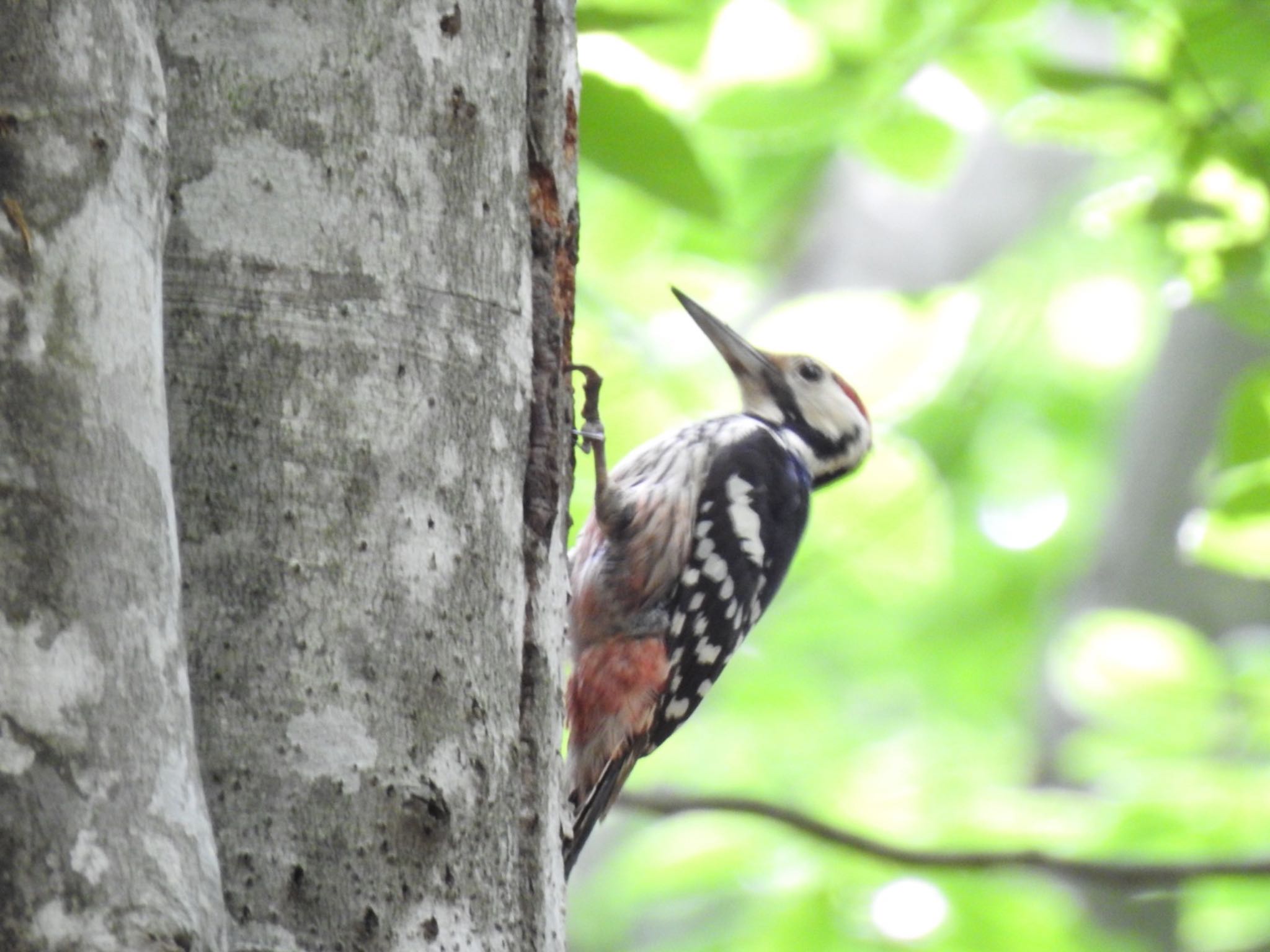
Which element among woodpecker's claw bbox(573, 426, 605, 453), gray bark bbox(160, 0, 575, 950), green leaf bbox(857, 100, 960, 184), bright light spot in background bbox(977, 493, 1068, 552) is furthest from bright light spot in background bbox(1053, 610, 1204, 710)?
gray bark bbox(160, 0, 575, 950)

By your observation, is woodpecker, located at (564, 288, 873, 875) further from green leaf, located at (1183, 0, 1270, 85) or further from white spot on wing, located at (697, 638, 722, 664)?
green leaf, located at (1183, 0, 1270, 85)

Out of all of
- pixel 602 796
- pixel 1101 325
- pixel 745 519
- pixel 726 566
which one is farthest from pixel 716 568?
pixel 1101 325

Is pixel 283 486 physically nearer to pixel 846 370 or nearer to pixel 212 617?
pixel 212 617

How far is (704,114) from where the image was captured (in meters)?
3.11

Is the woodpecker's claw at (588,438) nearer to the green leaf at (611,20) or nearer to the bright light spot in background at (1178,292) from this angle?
the green leaf at (611,20)

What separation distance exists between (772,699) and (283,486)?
4.99 m

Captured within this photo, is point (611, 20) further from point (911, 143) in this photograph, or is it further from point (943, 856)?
point (943, 856)

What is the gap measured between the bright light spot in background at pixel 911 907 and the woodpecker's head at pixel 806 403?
3.53 ft

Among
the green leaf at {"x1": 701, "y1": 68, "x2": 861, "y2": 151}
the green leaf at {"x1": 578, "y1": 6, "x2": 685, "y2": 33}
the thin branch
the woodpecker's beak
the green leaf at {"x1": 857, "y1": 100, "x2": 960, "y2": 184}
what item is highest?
the woodpecker's beak

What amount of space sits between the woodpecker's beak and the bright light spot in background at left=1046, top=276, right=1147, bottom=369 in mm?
2938

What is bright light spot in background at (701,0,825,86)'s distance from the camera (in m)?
3.37

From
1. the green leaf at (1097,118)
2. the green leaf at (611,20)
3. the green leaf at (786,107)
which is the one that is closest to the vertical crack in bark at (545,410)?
the green leaf at (611,20)

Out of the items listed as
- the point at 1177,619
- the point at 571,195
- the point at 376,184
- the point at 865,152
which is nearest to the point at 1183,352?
the point at 1177,619

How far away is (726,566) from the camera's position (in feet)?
11.0
